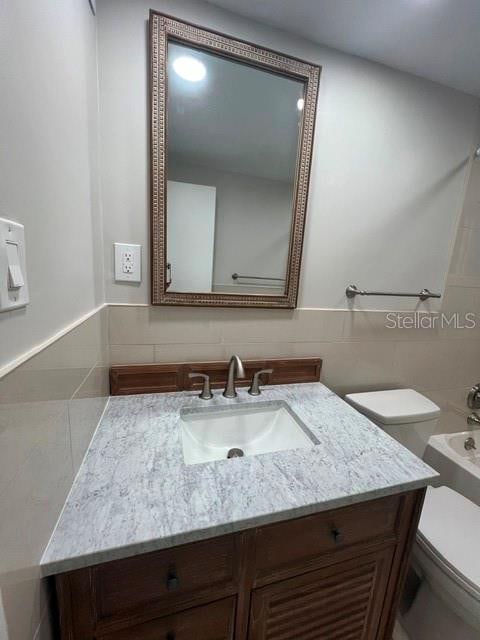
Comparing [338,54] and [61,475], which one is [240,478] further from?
[338,54]

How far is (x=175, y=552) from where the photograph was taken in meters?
0.53

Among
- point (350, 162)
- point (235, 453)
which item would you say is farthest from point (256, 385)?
point (350, 162)

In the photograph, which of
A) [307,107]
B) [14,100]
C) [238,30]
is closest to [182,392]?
[14,100]

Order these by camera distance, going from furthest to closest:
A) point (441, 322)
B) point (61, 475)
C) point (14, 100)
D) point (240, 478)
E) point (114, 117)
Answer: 1. point (441, 322)
2. point (114, 117)
3. point (240, 478)
4. point (61, 475)
5. point (14, 100)

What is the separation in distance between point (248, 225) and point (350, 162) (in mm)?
503

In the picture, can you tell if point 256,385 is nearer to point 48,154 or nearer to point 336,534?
point 336,534

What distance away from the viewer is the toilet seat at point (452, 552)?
0.81m

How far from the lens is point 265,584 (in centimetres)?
62

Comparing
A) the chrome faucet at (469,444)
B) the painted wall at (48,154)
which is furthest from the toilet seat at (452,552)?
the painted wall at (48,154)

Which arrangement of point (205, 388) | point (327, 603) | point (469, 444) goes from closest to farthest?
point (327, 603) → point (205, 388) → point (469, 444)

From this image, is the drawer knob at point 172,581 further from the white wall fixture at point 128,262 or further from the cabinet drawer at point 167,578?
the white wall fixture at point 128,262

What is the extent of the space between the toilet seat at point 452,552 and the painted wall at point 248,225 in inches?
43.4

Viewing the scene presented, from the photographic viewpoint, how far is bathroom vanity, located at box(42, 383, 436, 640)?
0.50 metres

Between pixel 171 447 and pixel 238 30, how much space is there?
1.33m
